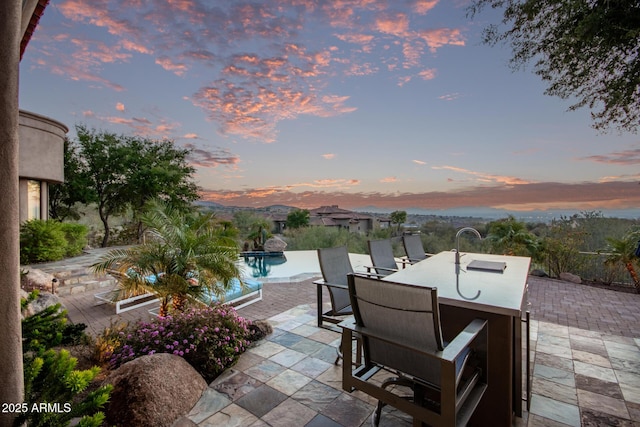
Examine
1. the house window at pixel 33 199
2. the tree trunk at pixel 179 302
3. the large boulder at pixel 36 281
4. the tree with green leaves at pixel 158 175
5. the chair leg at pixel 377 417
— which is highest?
the tree with green leaves at pixel 158 175

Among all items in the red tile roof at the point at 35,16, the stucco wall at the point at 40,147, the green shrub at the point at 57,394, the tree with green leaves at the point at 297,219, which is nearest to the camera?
the green shrub at the point at 57,394

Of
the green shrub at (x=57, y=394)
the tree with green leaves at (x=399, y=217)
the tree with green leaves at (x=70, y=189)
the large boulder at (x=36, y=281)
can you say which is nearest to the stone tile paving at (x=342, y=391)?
the green shrub at (x=57, y=394)

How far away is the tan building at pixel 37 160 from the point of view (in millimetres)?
7582

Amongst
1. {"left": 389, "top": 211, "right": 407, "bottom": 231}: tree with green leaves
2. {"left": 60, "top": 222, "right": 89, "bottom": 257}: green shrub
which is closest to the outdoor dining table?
{"left": 60, "top": 222, "right": 89, "bottom": 257}: green shrub

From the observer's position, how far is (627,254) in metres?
6.32

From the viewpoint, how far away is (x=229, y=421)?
222cm

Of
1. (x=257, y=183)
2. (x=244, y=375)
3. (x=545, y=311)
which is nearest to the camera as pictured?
(x=244, y=375)

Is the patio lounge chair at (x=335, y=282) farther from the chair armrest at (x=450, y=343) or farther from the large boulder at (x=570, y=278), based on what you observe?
the large boulder at (x=570, y=278)

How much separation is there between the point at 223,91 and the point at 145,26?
2.13 meters

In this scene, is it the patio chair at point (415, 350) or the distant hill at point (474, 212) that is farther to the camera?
the distant hill at point (474, 212)

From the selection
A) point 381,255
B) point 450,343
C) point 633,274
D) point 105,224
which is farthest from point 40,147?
point 633,274

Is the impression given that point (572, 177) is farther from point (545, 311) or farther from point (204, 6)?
point (204, 6)

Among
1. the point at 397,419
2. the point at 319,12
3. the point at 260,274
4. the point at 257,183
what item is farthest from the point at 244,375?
the point at 257,183

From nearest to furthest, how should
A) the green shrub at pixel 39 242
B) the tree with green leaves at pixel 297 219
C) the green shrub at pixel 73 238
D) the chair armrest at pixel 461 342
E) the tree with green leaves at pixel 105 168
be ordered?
the chair armrest at pixel 461 342 < the green shrub at pixel 39 242 < the green shrub at pixel 73 238 < the tree with green leaves at pixel 105 168 < the tree with green leaves at pixel 297 219
